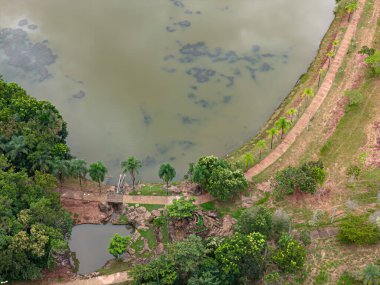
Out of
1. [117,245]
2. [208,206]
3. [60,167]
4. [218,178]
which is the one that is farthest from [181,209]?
[60,167]

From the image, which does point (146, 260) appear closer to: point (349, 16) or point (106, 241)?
point (106, 241)

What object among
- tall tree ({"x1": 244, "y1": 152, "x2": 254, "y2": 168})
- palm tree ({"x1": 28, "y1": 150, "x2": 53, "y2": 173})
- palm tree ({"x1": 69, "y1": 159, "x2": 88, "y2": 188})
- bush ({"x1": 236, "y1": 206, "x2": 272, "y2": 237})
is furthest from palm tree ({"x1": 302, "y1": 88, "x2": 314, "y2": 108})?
palm tree ({"x1": 28, "y1": 150, "x2": 53, "y2": 173})

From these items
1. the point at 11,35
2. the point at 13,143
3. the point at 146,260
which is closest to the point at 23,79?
the point at 11,35

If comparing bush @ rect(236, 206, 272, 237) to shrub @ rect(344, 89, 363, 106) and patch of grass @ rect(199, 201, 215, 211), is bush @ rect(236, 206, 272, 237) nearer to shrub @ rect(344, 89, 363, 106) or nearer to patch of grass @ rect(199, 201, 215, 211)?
patch of grass @ rect(199, 201, 215, 211)

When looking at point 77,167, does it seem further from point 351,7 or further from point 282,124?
point 351,7

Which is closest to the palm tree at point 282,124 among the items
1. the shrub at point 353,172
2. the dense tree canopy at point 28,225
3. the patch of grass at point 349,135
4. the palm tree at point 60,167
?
the patch of grass at point 349,135

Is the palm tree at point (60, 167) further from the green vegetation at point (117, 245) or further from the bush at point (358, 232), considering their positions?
the bush at point (358, 232)
